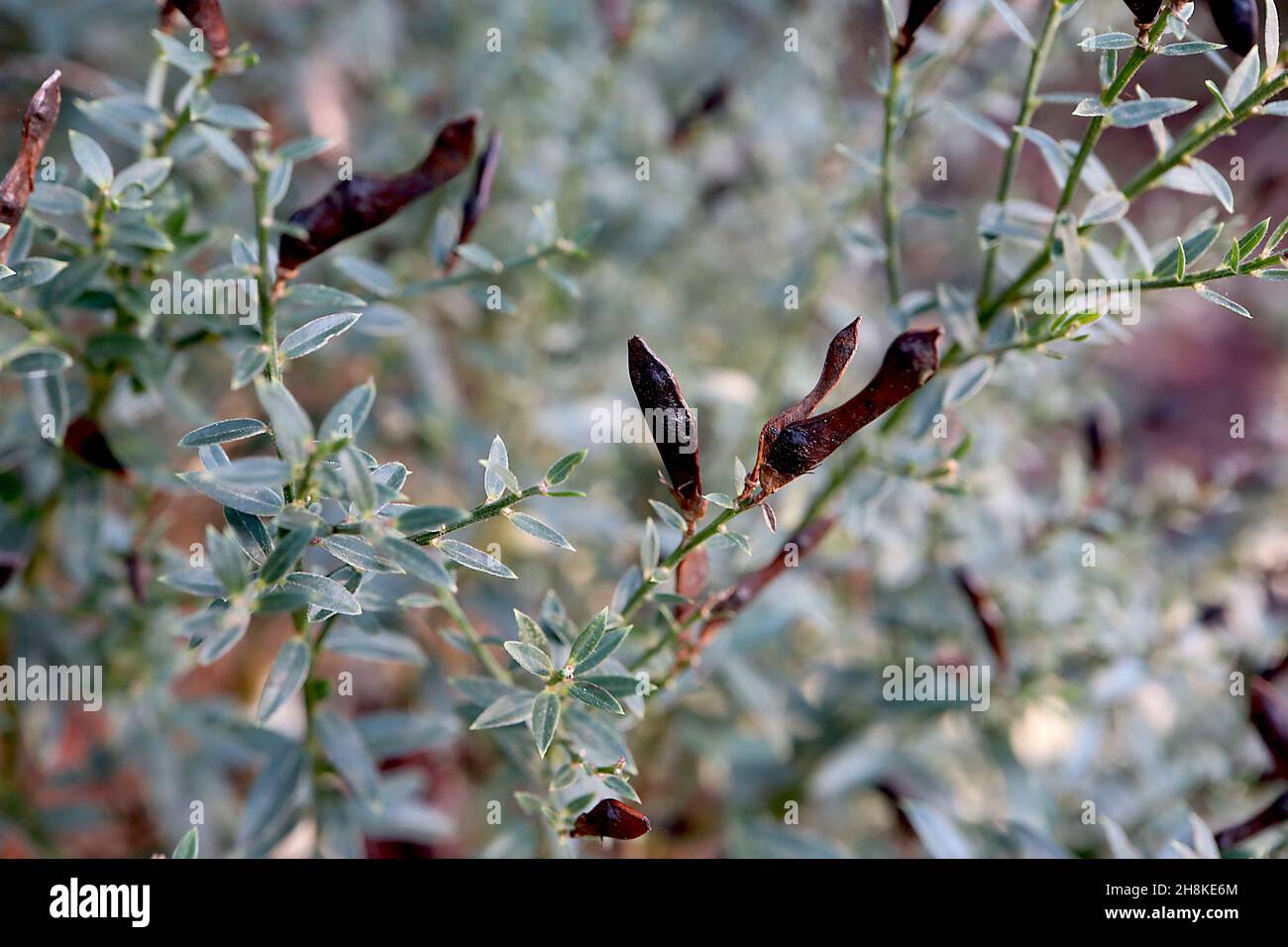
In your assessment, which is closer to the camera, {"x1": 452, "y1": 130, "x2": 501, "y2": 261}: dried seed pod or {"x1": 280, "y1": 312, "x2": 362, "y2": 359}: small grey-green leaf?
{"x1": 280, "y1": 312, "x2": 362, "y2": 359}: small grey-green leaf

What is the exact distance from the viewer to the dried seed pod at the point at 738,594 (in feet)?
2.93

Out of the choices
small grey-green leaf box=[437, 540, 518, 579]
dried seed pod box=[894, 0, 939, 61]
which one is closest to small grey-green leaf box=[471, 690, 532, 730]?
small grey-green leaf box=[437, 540, 518, 579]

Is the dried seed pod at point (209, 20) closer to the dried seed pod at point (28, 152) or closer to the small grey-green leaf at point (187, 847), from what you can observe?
the dried seed pod at point (28, 152)

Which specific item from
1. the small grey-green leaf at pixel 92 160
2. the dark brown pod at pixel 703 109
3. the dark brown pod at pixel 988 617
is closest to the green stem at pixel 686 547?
the dark brown pod at pixel 988 617

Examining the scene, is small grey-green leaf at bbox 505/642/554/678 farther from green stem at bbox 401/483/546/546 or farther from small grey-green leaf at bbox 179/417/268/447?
small grey-green leaf at bbox 179/417/268/447

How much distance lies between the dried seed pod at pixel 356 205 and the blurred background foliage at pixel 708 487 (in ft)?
0.56

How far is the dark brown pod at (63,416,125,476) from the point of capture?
1026 mm

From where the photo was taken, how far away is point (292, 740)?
3.57 ft

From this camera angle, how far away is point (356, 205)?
0.85m

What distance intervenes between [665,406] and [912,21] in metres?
0.44

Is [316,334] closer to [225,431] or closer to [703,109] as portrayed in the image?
[225,431]

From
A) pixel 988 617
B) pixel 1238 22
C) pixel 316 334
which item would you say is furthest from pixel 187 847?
pixel 1238 22
